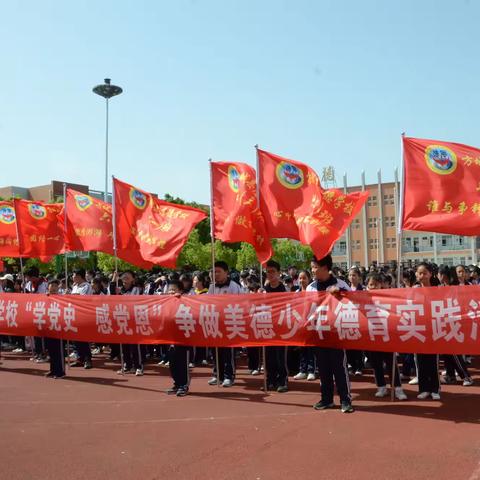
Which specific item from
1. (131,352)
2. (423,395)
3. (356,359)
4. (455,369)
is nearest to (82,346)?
(131,352)

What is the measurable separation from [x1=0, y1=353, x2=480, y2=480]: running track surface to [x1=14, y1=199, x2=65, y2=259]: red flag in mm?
4094

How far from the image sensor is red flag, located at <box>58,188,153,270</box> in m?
11.3

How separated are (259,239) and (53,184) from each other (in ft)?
210

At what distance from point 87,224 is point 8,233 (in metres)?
2.91

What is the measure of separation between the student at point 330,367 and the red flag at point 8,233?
7.90m

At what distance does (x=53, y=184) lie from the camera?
68.5 m

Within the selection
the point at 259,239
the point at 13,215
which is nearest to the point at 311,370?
the point at 259,239

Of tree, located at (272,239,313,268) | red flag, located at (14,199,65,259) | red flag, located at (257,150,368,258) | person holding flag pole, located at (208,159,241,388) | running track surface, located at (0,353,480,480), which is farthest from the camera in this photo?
tree, located at (272,239,313,268)

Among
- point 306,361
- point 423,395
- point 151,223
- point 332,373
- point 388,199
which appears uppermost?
point 388,199

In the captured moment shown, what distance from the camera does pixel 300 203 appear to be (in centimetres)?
860

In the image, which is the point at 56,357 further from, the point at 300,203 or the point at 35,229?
the point at 300,203

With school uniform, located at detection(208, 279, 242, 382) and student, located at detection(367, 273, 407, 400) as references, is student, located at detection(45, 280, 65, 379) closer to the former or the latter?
school uniform, located at detection(208, 279, 242, 382)

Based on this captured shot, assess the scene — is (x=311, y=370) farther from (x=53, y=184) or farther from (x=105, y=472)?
(x=53, y=184)

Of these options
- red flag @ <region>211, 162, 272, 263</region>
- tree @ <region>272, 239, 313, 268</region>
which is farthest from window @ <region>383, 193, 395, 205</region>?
red flag @ <region>211, 162, 272, 263</region>
